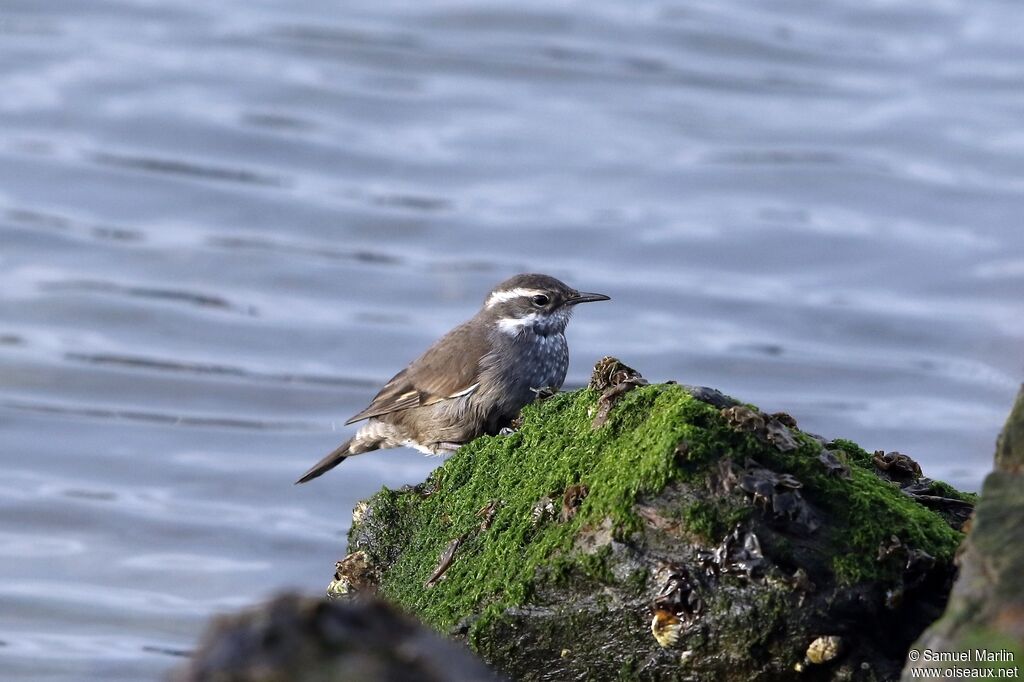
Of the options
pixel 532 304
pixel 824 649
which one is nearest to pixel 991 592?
pixel 824 649

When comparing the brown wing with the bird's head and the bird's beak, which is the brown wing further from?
the bird's beak

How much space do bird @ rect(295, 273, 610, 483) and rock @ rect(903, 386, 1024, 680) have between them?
4.73 m

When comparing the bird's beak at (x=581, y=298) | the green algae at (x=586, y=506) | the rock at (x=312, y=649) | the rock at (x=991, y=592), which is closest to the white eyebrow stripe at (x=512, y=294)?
the bird's beak at (x=581, y=298)

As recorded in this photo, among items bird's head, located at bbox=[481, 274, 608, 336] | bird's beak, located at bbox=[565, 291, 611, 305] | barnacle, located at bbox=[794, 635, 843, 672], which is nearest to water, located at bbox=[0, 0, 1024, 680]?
bird's head, located at bbox=[481, 274, 608, 336]

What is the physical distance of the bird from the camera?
33.1 ft

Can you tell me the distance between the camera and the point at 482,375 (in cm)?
1009

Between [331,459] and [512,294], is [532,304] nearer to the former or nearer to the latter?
[512,294]

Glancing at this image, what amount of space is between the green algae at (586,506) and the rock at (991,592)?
107 cm

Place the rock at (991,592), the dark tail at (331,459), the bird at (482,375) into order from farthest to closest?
the dark tail at (331,459), the bird at (482,375), the rock at (991,592)

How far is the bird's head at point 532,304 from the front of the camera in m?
10.6

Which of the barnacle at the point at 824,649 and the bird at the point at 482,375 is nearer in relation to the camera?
the barnacle at the point at 824,649

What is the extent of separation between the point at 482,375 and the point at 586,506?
3305mm

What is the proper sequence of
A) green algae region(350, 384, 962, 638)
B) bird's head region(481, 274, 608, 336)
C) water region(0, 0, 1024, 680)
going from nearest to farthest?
green algae region(350, 384, 962, 638)
bird's head region(481, 274, 608, 336)
water region(0, 0, 1024, 680)

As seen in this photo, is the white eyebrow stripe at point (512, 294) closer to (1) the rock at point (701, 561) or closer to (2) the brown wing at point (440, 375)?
(2) the brown wing at point (440, 375)
